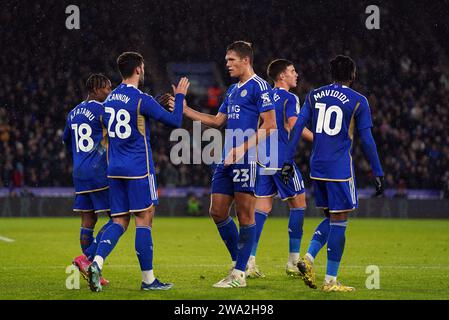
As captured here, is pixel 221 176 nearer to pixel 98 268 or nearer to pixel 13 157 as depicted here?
pixel 98 268

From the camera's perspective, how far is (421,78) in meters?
32.0

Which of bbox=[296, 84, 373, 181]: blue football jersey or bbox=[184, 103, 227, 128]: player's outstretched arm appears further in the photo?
bbox=[184, 103, 227, 128]: player's outstretched arm

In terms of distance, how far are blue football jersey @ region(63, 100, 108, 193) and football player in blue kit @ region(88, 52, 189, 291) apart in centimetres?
88

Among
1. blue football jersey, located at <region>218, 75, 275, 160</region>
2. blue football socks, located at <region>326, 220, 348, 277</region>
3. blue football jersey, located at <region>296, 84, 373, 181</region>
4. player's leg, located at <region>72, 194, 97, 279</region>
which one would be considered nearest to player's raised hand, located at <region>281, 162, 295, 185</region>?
blue football jersey, located at <region>296, 84, 373, 181</region>

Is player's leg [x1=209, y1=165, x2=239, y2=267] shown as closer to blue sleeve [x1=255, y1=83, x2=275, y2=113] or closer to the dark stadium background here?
blue sleeve [x1=255, y1=83, x2=275, y2=113]

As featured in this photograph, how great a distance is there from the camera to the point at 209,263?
11.9m

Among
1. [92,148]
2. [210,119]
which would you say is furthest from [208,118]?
[92,148]

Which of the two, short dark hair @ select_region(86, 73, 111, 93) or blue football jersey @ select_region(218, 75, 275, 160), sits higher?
short dark hair @ select_region(86, 73, 111, 93)

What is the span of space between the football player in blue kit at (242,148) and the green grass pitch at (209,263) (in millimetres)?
543

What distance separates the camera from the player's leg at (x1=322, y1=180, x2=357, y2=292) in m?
8.41

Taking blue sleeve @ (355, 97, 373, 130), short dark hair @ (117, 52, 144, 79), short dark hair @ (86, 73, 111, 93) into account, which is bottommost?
blue sleeve @ (355, 97, 373, 130)

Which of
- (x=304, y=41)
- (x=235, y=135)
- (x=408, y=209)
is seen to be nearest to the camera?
(x=235, y=135)
